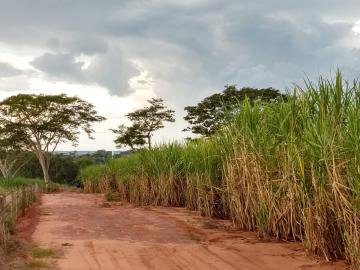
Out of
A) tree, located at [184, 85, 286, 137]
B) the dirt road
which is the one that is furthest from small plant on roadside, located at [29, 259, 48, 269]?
tree, located at [184, 85, 286, 137]

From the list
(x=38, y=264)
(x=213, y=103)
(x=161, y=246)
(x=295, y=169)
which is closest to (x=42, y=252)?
(x=38, y=264)

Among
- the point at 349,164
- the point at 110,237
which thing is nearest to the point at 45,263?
the point at 110,237

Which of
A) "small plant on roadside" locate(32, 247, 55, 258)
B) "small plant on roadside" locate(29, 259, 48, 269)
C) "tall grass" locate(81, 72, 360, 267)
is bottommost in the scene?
"small plant on roadside" locate(29, 259, 48, 269)

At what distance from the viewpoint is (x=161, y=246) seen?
710 centimetres

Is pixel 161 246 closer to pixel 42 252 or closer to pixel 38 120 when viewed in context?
pixel 42 252

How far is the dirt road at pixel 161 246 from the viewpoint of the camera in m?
5.96

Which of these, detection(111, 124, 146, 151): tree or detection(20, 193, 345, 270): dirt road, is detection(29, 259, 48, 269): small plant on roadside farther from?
detection(111, 124, 146, 151): tree

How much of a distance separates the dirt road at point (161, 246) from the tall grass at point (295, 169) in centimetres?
39

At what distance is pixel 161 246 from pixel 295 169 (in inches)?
98.5

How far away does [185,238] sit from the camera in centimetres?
790

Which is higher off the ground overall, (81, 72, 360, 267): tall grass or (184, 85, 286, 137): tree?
(184, 85, 286, 137): tree

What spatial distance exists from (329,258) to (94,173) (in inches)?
898

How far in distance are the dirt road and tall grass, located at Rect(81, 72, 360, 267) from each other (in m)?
0.39

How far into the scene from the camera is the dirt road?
235 inches
